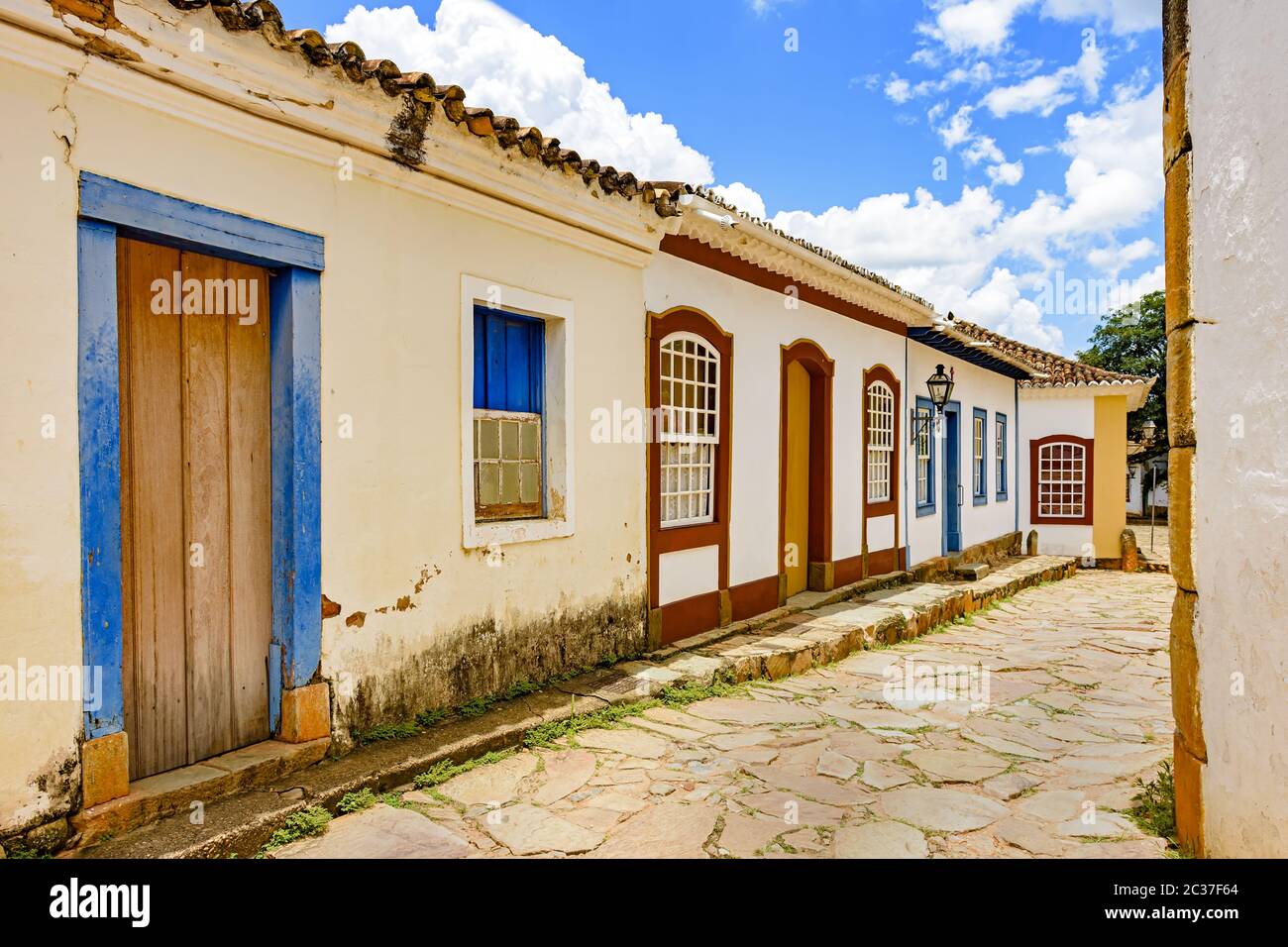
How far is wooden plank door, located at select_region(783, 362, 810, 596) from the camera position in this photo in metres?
9.61

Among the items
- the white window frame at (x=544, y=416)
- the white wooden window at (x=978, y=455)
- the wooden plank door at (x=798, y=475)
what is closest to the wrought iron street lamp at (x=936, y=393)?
the white wooden window at (x=978, y=455)

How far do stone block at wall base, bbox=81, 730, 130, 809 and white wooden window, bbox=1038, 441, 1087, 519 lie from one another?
18.0m

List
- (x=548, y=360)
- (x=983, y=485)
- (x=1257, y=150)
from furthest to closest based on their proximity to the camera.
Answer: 1. (x=983, y=485)
2. (x=548, y=360)
3. (x=1257, y=150)

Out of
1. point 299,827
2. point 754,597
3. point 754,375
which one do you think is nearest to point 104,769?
point 299,827

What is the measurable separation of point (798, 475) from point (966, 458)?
6.41 m

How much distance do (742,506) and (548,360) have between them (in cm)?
299

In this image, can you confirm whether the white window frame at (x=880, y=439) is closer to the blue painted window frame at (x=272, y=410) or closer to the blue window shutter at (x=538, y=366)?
the blue window shutter at (x=538, y=366)

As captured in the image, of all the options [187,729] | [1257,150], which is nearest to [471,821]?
[187,729]

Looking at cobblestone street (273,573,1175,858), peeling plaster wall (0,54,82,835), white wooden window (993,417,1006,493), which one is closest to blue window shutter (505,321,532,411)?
cobblestone street (273,573,1175,858)

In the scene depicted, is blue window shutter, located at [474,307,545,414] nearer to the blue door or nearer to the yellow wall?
the blue door

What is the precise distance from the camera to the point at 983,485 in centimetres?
1588

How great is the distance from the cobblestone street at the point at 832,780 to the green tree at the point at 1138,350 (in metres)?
23.5

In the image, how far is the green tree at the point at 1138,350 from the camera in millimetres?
26969
